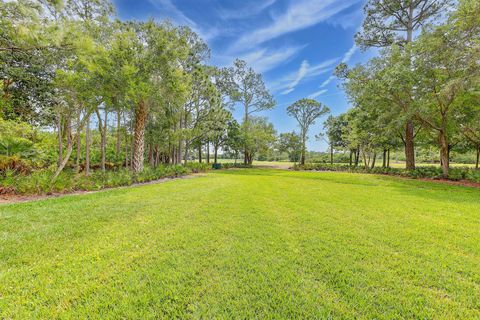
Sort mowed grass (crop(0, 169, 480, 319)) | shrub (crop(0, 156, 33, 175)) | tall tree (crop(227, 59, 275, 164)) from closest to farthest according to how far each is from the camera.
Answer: mowed grass (crop(0, 169, 480, 319)) → shrub (crop(0, 156, 33, 175)) → tall tree (crop(227, 59, 275, 164))

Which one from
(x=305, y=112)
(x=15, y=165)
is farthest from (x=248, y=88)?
(x=15, y=165)

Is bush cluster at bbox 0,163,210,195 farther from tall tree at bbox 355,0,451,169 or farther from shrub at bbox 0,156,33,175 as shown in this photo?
tall tree at bbox 355,0,451,169

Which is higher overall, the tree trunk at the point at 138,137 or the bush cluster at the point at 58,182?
the tree trunk at the point at 138,137

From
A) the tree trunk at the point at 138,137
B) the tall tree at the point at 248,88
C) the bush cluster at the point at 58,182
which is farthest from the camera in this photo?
the tall tree at the point at 248,88

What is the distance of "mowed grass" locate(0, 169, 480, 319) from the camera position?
187cm

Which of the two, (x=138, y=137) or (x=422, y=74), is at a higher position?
(x=422, y=74)

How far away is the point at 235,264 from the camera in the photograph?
2.57 metres

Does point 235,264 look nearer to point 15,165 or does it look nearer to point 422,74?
point 15,165

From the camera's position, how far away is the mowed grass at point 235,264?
1.87 meters

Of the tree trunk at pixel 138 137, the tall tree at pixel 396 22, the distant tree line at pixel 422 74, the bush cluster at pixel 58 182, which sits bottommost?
the bush cluster at pixel 58 182

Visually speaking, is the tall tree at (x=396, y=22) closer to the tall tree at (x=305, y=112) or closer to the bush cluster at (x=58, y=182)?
the tall tree at (x=305, y=112)

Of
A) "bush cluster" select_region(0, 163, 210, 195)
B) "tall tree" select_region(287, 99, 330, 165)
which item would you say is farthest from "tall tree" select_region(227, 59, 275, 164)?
"bush cluster" select_region(0, 163, 210, 195)

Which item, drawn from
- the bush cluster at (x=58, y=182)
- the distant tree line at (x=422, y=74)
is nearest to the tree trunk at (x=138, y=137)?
the bush cluster at (x=58, y=182)

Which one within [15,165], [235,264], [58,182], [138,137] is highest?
[138,137]
